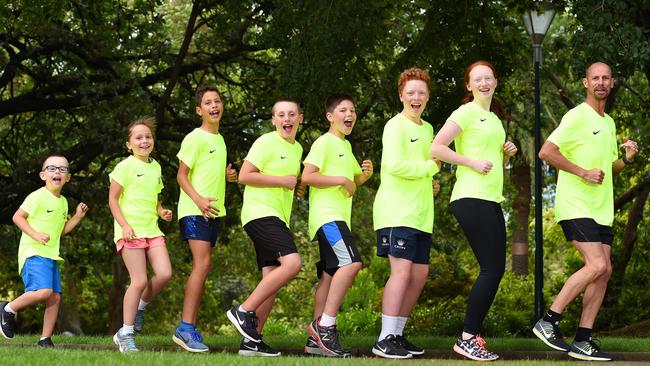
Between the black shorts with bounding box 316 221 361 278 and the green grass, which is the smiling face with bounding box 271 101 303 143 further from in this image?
the green grass

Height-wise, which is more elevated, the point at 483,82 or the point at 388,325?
the point at 483,82

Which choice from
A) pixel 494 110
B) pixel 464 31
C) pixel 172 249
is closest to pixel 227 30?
pixel 464 31

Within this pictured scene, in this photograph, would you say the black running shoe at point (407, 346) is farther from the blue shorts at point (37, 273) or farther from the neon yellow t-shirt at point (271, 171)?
the blue shorts at point (37, 273)

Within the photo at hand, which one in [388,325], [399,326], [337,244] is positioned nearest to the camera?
[388,325]

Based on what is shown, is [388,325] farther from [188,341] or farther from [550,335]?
[188,341]

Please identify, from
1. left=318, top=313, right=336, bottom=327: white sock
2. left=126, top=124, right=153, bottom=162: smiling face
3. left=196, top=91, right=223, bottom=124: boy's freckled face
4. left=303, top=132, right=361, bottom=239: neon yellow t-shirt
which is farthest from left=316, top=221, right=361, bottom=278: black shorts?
left=126, top=124, right=153, bottom=162: smiling face

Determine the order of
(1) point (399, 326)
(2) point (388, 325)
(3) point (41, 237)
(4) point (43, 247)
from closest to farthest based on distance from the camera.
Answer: (2) point (388, 325)
(1) point (399, 326)
(3) point (41, 237)
(4) point (43, 247)

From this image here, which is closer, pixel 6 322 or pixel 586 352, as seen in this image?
pixel 586 352

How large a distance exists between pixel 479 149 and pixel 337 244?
1.46 meters

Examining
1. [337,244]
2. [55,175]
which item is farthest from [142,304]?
[337,244]

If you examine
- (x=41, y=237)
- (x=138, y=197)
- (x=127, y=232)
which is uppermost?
(x=138, y=197)

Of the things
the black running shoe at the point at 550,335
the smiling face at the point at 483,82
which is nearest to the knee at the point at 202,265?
the smiling face at the point at 483,82

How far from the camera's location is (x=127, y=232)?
10094 mm

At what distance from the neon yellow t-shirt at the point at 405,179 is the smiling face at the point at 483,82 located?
0.63 metres
